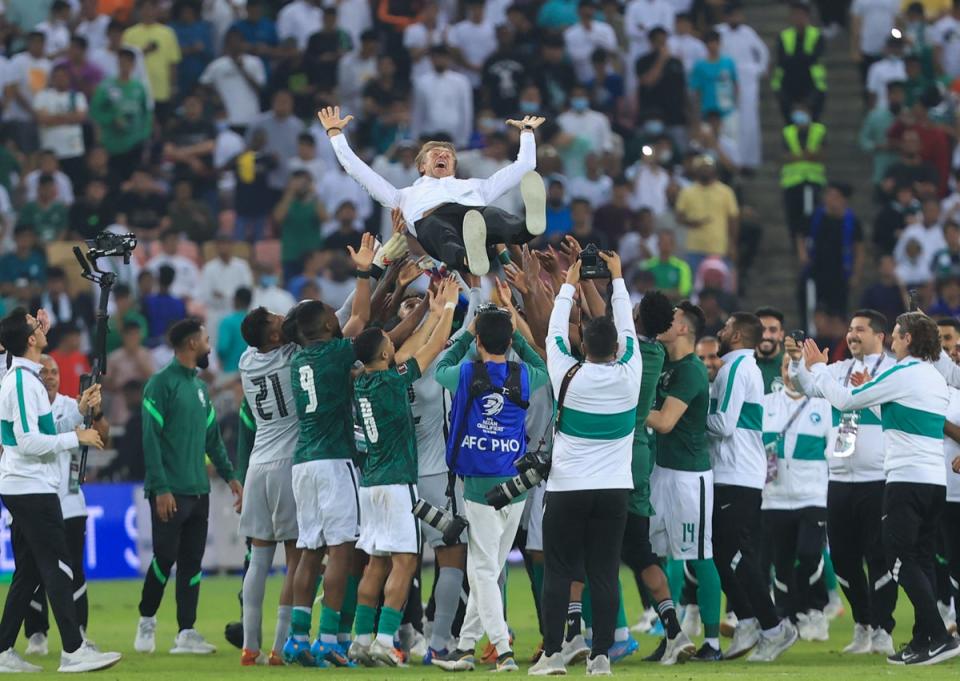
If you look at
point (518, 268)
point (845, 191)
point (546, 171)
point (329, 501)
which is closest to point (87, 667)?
point (329, 501)

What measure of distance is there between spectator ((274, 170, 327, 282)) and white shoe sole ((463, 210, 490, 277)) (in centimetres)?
1116

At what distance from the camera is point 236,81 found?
24.2 m

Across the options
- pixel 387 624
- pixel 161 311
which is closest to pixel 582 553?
pixel 387 624

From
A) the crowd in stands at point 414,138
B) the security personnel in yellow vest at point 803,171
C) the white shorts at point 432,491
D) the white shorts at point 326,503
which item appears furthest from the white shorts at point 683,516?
the security personnel in yellow vest at point 803,171

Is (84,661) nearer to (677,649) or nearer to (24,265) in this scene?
(677,649)

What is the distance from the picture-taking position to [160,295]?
21469 mm

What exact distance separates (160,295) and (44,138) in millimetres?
3408

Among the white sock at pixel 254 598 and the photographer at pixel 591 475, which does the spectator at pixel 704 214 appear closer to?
the white sock at pixel 254 598

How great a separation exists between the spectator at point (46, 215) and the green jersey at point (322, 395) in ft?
35.7

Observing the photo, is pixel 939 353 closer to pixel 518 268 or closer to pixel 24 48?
pixel 518 268

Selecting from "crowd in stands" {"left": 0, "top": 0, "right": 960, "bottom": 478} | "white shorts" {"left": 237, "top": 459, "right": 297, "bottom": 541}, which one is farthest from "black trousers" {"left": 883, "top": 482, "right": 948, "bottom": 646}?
"crowd in stands" {"left": 0, "top": 0, "right": 960, "bottom": 478}

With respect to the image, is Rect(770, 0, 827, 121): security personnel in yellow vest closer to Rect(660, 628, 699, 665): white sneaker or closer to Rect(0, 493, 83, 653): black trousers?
Rect(660, 628, 699, 665): white sneaker

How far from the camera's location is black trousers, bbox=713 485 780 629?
12.6 m

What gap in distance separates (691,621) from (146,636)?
14.0 feet
